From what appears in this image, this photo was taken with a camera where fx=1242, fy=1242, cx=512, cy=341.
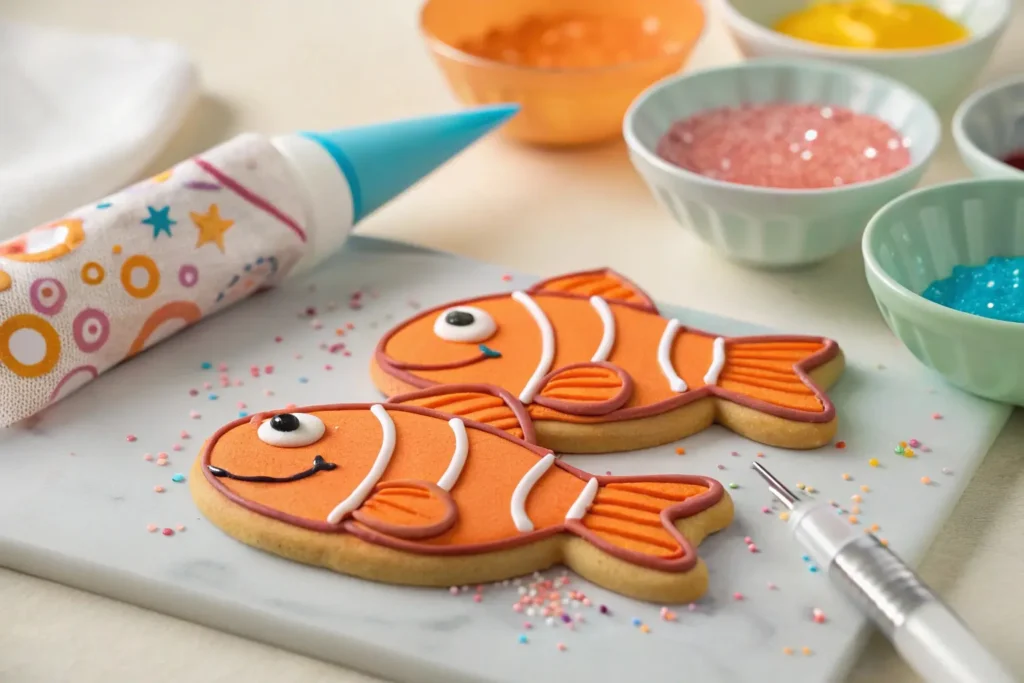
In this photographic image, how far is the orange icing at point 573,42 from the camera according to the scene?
1.21 metres

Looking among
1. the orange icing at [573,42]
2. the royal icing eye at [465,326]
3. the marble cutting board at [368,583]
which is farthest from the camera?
the orange icing at [573,42]

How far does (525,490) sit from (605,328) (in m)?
0.18

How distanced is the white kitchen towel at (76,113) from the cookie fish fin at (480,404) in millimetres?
395

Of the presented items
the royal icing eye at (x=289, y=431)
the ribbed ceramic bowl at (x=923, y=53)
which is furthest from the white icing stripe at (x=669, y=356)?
the ribbed ceramic bowl at (x=923, y=53)

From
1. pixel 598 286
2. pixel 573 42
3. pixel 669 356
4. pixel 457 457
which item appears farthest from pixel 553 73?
pixel 457 457

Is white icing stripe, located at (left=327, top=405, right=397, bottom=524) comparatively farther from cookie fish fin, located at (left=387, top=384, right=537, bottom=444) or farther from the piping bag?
the piping bag

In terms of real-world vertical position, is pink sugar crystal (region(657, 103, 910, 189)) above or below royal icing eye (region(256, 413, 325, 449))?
above

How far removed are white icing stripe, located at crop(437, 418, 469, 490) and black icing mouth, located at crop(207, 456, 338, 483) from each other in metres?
0.07

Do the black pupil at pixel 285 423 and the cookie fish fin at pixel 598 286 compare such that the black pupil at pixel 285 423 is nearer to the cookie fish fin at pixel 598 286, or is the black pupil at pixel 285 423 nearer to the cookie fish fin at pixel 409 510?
the cookie fish fin at pixel 409 510

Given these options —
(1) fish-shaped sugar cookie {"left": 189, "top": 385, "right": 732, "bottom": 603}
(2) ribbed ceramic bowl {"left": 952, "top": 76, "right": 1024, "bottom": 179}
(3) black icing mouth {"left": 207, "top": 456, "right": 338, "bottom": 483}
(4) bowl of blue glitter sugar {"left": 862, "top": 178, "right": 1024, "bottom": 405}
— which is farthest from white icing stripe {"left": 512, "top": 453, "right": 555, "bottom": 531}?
(2) ribbed ceramic bowl {"left": 952, "top": 76, "right": 1024, "bottom": 179}

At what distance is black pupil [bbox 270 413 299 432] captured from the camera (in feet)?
2.39

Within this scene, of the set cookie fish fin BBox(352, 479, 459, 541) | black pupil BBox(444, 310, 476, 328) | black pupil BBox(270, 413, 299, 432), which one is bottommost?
cookie fish fin BBox(352, 479, 459, 541)

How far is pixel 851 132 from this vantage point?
3.28 ft

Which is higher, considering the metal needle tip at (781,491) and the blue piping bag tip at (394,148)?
the blue piping bag tip at (394,148)
